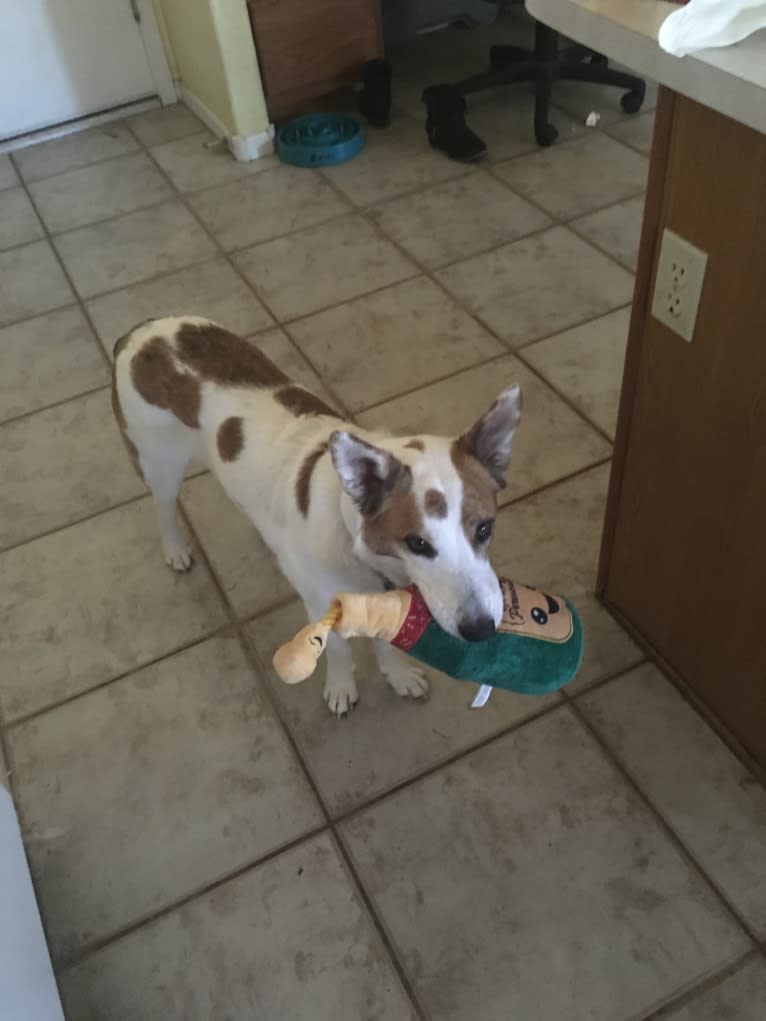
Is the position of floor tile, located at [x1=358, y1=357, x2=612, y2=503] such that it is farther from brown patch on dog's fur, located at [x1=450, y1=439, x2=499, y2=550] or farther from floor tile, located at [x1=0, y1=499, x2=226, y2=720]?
brown patch on dog's fur, located at [x1=450, y1=439, x2=499, y2=550]

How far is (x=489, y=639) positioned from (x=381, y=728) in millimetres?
567

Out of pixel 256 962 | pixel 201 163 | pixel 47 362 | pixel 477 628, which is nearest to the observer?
pixel 477 628

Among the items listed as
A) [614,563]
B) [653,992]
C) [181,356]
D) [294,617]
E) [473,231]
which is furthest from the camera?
[473,231]

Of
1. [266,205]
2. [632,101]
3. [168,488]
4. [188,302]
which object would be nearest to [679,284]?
[168,488]

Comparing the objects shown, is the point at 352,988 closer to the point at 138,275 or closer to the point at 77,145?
the point at 138,275

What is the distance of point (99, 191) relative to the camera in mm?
3396

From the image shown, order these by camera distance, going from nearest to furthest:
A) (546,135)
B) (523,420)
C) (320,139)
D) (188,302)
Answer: (523,420), (188,302), (546,135), (320,139)

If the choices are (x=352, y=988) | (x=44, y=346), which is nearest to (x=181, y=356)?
(x=352, y=988)

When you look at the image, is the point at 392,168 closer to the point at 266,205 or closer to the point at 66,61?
the point at 266,205

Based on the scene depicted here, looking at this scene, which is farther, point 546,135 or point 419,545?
→ point 546,135

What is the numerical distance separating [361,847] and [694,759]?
0.64 metres

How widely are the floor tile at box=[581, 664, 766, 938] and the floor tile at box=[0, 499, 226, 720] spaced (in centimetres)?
88

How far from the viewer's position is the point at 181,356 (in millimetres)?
1621

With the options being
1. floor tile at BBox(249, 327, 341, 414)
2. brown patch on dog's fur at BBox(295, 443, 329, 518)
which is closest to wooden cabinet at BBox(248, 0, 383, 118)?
floor tile at BBox(249, 327, 341, 414)
